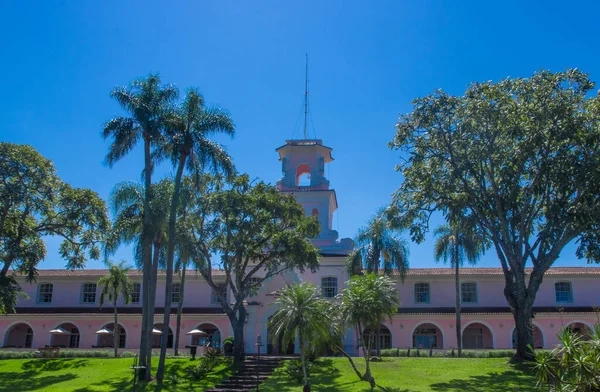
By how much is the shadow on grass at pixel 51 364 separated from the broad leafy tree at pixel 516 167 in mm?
19790

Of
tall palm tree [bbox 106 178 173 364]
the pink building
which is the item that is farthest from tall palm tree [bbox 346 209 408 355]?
tall palm tree [bbox 106 178 173 364]

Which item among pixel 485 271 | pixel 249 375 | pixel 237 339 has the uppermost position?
pixel 485 271

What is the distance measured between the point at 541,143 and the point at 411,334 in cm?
2321

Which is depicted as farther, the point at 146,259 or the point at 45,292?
the point at 45,292

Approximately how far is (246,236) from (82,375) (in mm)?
11128

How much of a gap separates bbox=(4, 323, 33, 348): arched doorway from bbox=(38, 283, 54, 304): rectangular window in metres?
2.47

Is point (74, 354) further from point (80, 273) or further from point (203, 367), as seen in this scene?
point (80, 273)

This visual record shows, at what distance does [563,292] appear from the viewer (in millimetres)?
49312

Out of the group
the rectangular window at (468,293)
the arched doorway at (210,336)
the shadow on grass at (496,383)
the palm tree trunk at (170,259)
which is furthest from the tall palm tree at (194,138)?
the rectangular window at (468,293)

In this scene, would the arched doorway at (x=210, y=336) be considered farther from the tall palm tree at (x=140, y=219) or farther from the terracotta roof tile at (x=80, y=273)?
the tall palm tree at (x=140, y=219)

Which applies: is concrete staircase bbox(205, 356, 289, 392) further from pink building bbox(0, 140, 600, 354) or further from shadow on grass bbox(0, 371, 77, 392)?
pink building bbox(0, 140, 600, 354)

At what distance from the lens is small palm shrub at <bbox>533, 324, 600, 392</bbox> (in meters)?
18.1

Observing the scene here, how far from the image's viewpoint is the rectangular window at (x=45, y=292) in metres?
53.4

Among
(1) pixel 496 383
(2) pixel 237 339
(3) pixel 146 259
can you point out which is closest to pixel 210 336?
(2) pixel 237 339
